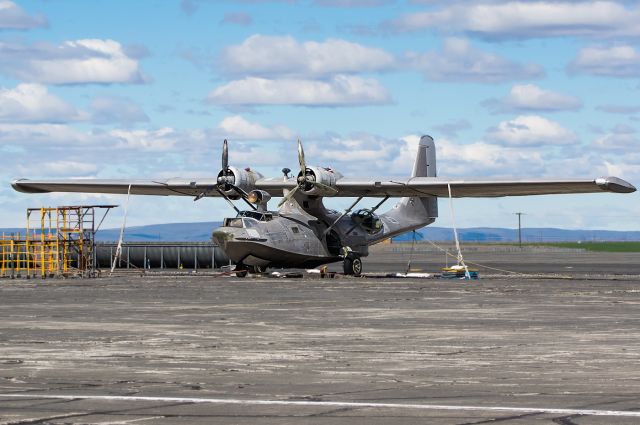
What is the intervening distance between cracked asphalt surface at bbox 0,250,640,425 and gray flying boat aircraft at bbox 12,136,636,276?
553 inches

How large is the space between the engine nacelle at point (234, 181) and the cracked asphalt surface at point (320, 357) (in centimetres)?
1804

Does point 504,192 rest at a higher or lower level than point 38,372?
higher

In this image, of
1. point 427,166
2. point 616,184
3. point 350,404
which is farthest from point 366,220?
point 350,404

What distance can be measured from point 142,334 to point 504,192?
95.3 ft

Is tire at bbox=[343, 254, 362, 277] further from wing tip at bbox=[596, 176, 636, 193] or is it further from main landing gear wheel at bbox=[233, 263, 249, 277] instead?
wing tip at bbox=[596, 176, 636, 193]

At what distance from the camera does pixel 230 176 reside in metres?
47.2

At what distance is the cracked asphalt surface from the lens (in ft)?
32.9

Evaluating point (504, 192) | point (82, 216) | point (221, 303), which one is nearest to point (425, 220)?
point (504, 192)

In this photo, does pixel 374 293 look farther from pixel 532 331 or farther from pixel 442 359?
pixel 442 359

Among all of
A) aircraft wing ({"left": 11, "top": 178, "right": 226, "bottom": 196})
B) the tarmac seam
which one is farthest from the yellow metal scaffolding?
the tarmac seam

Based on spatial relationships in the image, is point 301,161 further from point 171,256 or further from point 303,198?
point 171,256

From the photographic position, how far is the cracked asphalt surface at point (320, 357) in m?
10.0

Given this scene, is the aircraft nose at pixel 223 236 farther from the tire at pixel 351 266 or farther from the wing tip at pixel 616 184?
the wing tip at pixel 616 184

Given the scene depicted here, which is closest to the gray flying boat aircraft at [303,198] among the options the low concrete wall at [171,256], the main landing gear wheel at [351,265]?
the main landing gear wheel at [351,265]
